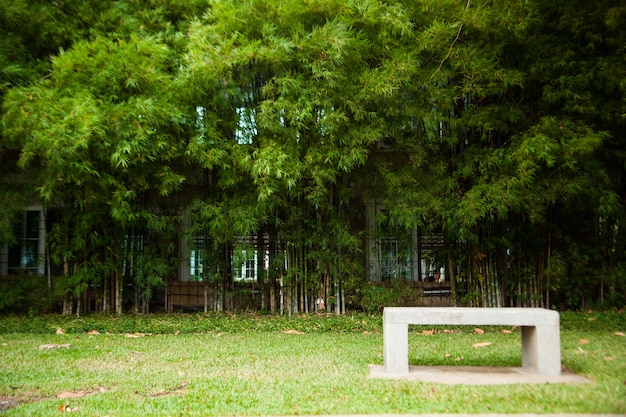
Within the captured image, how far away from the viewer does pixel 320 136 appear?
265 inches

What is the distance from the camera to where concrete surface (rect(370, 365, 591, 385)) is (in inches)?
158

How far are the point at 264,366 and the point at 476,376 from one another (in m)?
1.92

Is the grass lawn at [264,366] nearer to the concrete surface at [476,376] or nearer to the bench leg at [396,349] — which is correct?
the concrete surface at [476,376]

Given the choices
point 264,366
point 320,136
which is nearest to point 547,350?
point 264,366

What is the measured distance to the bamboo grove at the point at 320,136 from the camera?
6.30 metres

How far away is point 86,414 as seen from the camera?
3.39m

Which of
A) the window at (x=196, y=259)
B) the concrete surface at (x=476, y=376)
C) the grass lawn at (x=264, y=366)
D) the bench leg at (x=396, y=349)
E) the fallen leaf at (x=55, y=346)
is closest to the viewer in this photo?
the grass lawn at (x=264, y=366)

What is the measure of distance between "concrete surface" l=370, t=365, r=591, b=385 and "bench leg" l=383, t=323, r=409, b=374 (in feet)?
0.19

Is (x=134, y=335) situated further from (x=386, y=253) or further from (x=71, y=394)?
(x=386, y=253)

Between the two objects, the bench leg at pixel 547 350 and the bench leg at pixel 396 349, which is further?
the bench leg at pixel 396 349

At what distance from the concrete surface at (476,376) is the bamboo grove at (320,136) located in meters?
2.76

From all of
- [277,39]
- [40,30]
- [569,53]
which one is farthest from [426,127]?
[40,30]

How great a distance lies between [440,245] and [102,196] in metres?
5.31

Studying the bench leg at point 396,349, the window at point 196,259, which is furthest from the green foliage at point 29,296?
the bench leg at point 396,349
